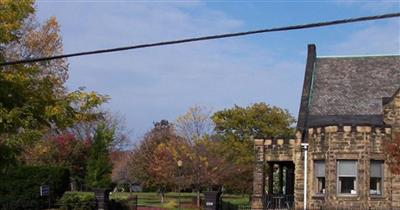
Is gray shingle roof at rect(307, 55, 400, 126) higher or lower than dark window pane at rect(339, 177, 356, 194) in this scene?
higher

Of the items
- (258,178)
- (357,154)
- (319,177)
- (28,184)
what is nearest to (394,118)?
(357,154)

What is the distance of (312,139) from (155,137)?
41.1 metres

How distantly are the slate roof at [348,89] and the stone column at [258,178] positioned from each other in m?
2.10

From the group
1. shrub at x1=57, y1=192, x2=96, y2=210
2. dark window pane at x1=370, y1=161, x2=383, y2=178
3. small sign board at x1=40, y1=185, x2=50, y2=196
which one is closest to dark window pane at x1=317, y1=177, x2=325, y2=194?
dark window pane at x1=370, y1=161, x2=383, y2=178

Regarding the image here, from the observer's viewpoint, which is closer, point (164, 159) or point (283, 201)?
point (283, 201)

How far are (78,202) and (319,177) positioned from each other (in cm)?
1042

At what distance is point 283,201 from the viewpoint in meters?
32.0

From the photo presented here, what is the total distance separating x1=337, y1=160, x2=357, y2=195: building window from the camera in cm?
2834

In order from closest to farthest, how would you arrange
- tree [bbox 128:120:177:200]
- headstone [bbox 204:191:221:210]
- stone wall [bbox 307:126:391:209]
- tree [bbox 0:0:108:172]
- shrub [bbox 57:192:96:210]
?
tree [bbox 0:0:108:172] < headstone [bbox 204:191:221:210] < shrub [bbox 57:192:96:210] < stone wall [bbox 307:126:391:209] < tree [bbox 128:120:177:200]

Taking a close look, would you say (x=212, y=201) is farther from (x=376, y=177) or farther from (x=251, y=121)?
(x=251, y=121)

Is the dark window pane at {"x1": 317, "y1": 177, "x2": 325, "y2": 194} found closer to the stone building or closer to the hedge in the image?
the stone building

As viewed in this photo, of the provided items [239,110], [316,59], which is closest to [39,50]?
[316,59]

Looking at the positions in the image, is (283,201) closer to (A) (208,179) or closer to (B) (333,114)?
Result: (B) (333,114)

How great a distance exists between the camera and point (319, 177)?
29234mm
